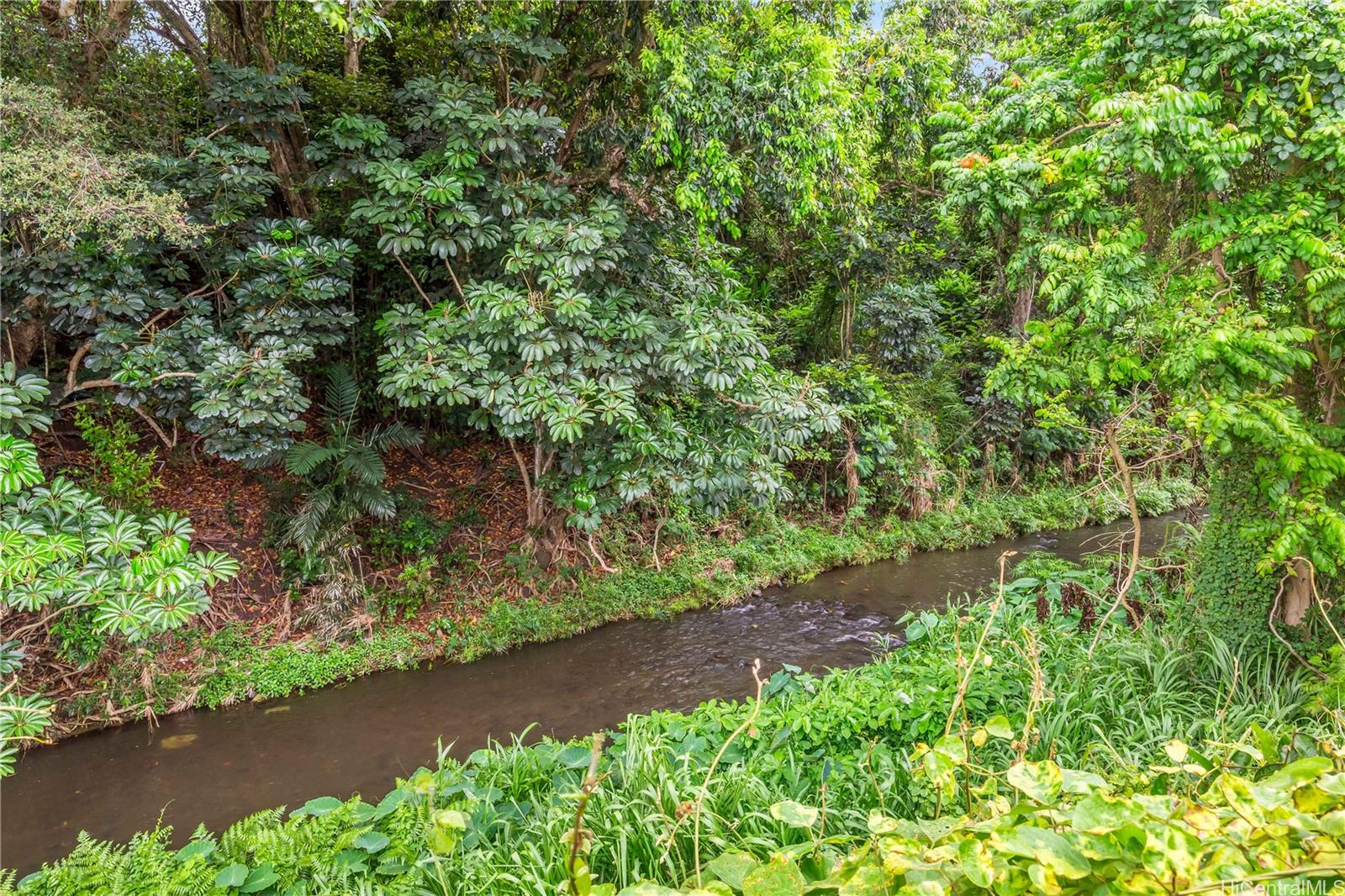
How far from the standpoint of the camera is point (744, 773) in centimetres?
266

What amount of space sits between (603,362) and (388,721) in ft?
9.70

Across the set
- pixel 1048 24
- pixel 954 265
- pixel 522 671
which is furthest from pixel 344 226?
pixel 954 265

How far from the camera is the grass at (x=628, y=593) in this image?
4914mm

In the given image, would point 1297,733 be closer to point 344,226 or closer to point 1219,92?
point 1219,92

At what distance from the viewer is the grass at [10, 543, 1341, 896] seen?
2.29 meters

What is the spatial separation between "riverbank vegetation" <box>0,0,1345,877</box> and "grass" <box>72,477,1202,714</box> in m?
0.05

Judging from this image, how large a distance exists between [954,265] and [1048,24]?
5.08 metres

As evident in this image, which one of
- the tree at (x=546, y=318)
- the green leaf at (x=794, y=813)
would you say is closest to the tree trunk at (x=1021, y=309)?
the tree at (x=546, y=318)

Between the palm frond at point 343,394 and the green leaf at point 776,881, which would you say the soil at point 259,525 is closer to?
the palm frond at point 343,394

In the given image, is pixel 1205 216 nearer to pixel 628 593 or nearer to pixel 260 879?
pixel 260 879

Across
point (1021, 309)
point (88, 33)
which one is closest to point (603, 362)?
point (88, 33)

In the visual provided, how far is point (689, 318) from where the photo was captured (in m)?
5.19

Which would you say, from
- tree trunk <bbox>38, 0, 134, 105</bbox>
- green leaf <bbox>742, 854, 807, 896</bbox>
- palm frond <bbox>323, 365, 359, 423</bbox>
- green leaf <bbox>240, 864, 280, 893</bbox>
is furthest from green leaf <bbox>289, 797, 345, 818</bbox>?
tree trunk <bbox>38, 0, 134, 105</bbox>

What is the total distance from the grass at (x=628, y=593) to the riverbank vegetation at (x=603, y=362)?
5 cm
